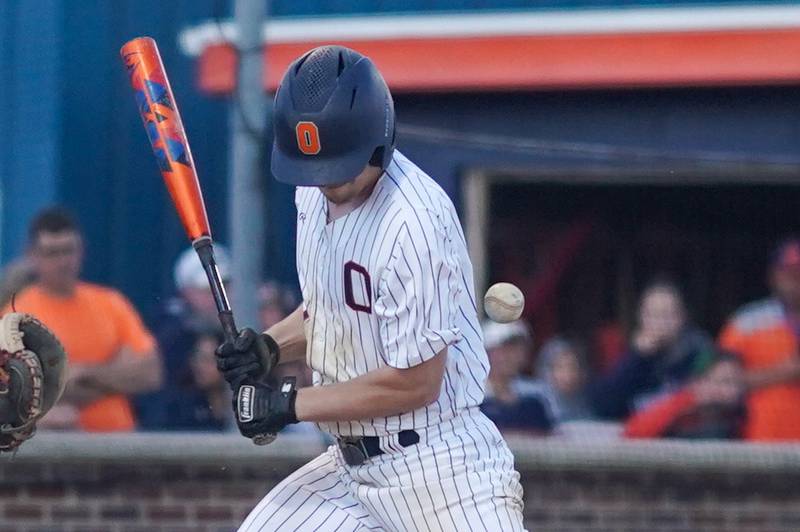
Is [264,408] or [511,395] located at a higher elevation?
[264,408]

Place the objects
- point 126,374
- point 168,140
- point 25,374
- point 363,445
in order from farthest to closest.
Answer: point 126,374 < point 168,140 < point 25,374 < point 363,445

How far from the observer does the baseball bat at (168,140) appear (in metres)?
4.62

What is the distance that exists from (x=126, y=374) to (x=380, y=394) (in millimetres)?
2969

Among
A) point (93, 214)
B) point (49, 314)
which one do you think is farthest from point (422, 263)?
point (93, 214)

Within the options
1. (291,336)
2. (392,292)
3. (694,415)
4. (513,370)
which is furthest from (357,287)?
(694,415)

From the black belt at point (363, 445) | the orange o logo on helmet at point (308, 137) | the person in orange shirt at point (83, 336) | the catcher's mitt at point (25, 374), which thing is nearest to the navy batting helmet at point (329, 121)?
the orange o logo on helmet at point (308, 137)

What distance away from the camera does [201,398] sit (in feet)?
23.1

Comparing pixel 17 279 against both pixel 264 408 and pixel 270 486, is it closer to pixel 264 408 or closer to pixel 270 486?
pixel 270 486

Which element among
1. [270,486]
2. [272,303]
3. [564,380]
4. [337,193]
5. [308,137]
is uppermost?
[308,137]

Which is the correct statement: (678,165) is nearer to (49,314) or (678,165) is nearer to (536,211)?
(536,211)

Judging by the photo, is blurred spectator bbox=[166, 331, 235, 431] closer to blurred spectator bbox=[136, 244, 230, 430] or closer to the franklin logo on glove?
blurred spectator bbox=[136, 244, 230, 430]

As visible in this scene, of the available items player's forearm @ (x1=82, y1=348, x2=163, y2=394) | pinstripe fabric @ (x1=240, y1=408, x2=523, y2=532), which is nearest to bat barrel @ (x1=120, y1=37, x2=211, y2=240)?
pinstripe fabric @ (x1=240, y1=408, x2=523, y2=532)

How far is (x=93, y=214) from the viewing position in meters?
8.88

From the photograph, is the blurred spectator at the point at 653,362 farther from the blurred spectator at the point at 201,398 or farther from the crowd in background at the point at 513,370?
the blurred spectator at the point at 201,398
